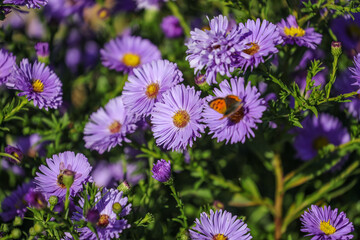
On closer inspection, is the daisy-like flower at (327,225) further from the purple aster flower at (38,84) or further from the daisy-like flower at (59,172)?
the purple aster flower at (38,84)

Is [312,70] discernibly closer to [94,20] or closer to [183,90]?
[183,90]

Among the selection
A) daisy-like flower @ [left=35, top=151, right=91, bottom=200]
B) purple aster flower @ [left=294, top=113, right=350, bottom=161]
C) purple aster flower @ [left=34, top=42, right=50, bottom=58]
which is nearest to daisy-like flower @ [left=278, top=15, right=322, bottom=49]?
purple aster flower @ [left=294, top=113, right=350, bottom=161]

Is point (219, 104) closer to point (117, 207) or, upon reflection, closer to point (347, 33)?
point (117, 207)

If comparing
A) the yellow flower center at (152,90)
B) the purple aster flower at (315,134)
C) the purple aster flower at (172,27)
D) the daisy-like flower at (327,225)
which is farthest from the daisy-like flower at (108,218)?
the purple aster flower at (172,27)

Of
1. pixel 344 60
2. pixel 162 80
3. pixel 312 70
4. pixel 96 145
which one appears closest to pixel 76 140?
pixel 96 145

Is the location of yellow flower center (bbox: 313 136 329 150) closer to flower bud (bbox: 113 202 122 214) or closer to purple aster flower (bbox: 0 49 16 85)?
flower bud (bbox: 113 202 122 214)

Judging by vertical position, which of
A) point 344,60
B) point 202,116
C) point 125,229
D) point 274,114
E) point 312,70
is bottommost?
point 125,229
